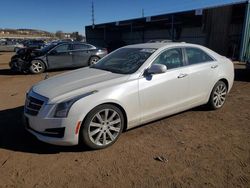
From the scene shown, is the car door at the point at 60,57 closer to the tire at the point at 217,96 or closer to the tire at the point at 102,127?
the tire at the point at 217,96

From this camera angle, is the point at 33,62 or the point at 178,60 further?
the point at 33,62

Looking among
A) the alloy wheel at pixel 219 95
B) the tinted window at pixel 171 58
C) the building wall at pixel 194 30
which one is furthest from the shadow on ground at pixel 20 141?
the building wall at pixel 194 30

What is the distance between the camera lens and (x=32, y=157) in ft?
12.5

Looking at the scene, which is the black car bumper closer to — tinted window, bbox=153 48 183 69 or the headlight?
tinted window, bbox=153 48 183 69

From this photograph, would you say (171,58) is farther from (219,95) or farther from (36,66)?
(36,66)

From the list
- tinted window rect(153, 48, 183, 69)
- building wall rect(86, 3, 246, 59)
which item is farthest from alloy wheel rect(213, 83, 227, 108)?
building wall rect(86, 3, 246, 59)

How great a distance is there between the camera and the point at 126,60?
4.95 metres

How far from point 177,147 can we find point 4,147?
2736 millimetres

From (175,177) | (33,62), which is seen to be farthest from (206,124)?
(33,62)

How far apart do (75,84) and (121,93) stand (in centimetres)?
77

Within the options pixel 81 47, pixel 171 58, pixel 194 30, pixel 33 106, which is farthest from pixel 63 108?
pixel 194 30

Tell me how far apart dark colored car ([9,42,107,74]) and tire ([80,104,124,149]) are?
9376mm

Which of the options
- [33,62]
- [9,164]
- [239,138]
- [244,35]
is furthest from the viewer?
[244,35]

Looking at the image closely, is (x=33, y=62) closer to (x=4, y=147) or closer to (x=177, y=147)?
(x=4, y=147)
